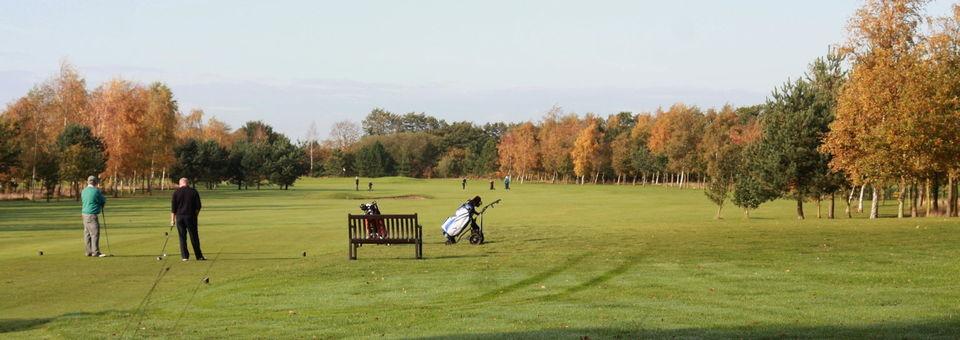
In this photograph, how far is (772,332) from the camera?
1023 cm

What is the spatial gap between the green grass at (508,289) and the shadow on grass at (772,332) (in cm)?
3

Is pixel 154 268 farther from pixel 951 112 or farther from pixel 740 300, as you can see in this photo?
pixel 951 112

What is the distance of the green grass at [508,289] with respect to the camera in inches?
438

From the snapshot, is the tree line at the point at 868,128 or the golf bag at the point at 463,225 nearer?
the golf bag at the point at 463,225

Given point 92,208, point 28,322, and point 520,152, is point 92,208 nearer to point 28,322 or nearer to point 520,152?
point 28,322

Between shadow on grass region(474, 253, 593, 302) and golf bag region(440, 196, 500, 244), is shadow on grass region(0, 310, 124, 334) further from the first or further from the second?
golf bag region(440, 196, 500, 244)

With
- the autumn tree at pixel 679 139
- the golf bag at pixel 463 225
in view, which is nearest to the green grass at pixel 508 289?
the golf bag at pixel 463 225

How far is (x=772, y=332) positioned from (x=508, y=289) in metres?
5.68

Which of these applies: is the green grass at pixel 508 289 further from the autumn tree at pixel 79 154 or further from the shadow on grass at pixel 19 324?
the autumn tree at pixel 79 154

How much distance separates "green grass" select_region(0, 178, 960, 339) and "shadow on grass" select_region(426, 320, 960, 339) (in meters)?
0.03

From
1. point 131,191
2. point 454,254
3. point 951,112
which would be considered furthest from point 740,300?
point 131,191

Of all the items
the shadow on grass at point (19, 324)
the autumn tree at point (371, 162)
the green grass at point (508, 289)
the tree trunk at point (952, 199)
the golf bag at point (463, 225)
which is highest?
the autumn tree at point (371, 162)

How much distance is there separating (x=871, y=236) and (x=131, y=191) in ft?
292

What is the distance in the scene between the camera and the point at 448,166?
186 metres
